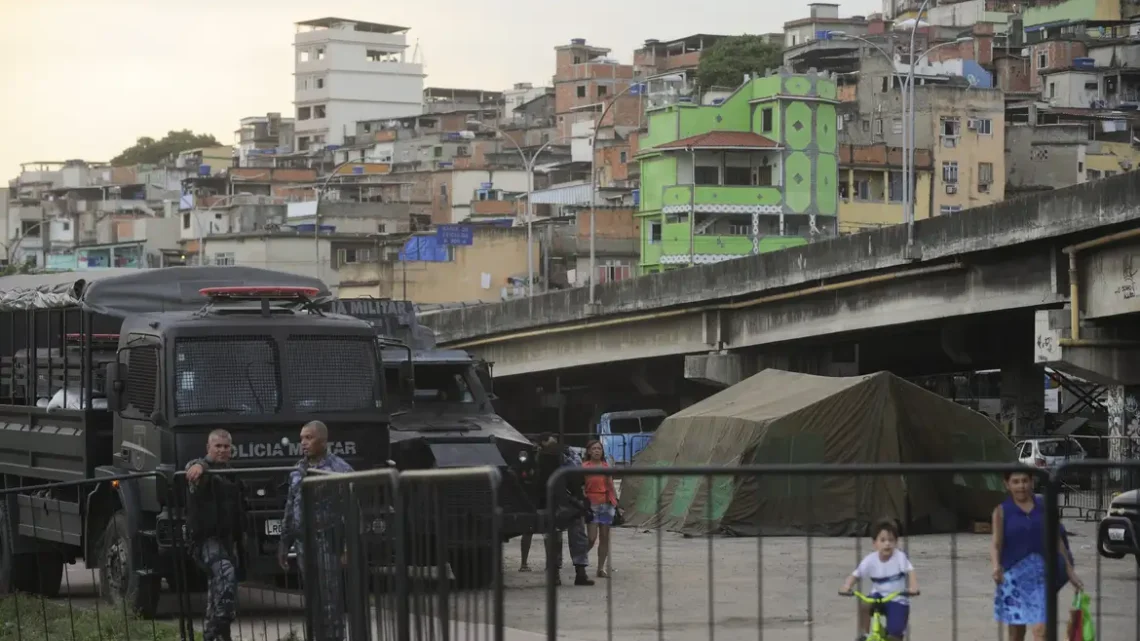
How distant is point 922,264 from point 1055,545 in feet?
107

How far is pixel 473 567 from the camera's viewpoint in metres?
7.39

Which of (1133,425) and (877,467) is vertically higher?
(877,467)

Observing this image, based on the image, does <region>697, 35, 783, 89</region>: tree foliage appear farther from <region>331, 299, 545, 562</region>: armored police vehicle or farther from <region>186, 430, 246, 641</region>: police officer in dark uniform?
<region>186, 430, 246, 641</region>: police officer in dark uniform

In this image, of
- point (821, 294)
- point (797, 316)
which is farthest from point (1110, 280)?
point (797, 316)

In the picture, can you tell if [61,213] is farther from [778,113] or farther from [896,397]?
[896,397]

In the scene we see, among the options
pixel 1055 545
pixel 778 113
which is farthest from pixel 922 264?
pixel 778 113

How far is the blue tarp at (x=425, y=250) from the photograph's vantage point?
101 meters

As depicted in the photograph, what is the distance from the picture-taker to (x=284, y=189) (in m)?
147

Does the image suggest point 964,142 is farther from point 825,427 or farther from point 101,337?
point 101,337

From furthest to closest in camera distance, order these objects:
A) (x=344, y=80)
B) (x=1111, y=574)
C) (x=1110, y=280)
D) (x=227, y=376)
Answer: (x=344, y=80) → (x=1110, y=280) → (x=227, y=376) → (x=1111, y=574)

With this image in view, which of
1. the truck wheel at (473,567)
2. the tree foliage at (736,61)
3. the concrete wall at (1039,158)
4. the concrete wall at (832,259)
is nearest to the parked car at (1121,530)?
the truck wheel at (473,567)

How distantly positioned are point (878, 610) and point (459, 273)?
9543 centimetres

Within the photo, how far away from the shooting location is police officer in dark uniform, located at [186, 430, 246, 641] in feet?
40.5

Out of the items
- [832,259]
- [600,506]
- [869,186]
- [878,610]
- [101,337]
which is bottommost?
[600,506]
